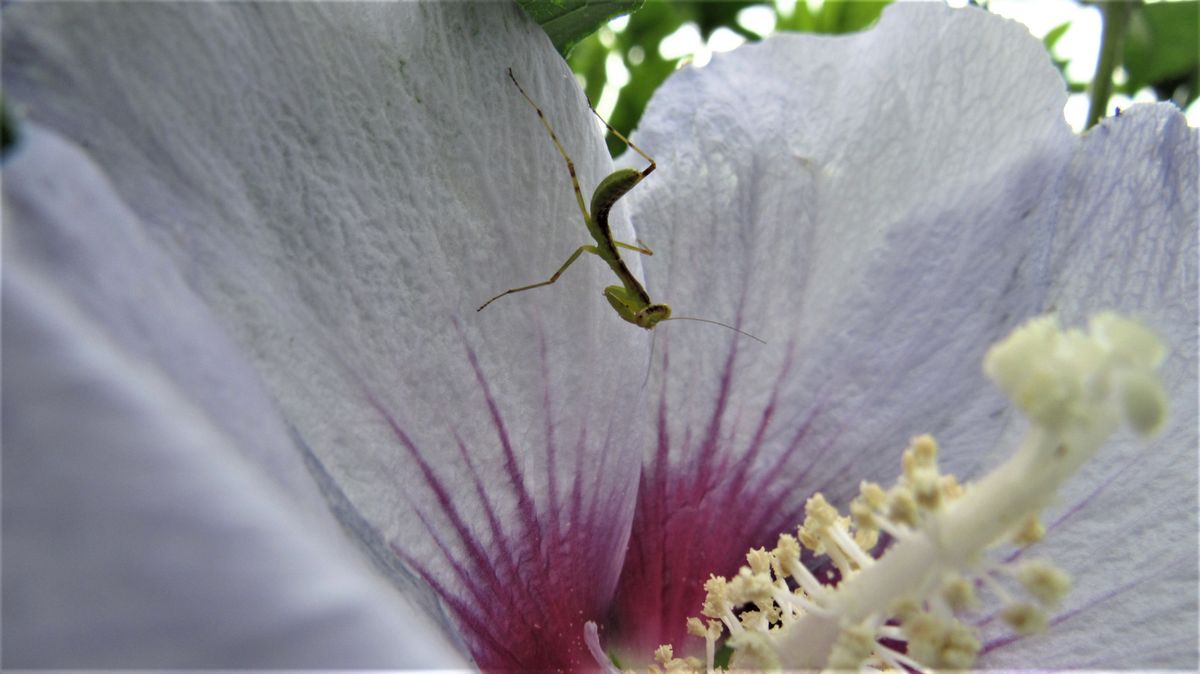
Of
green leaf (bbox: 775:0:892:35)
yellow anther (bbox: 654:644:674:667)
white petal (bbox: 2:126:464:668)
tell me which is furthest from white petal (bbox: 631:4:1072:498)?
green leaf (bbox: 775:0:892:35)

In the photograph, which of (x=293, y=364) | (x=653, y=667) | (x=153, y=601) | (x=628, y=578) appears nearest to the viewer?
(x=153, y=601)

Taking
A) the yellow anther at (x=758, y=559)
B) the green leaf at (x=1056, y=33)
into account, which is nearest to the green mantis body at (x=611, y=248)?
the yellow anther at (x=758, y=559)

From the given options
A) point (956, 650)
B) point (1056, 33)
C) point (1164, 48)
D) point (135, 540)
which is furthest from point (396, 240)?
point (1164, 48)

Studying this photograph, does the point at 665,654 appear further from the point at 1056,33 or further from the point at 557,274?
the point at 1056,33

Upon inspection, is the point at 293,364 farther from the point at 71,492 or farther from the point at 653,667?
the point at 653,667

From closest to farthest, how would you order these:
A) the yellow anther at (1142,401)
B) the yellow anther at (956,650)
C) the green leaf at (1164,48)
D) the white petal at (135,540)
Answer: the white petal at (135,540), the yellow anther at (1142,401), the yellow anther at (956,650), the green leaf at (1164,48)

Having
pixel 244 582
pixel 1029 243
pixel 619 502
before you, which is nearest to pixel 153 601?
pixel 244 582

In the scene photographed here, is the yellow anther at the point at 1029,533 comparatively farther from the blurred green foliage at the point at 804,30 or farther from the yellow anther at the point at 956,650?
the blurred green foliage at the point at 804,30

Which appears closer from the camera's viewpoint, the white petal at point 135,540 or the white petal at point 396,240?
the white petal at point 135,540
